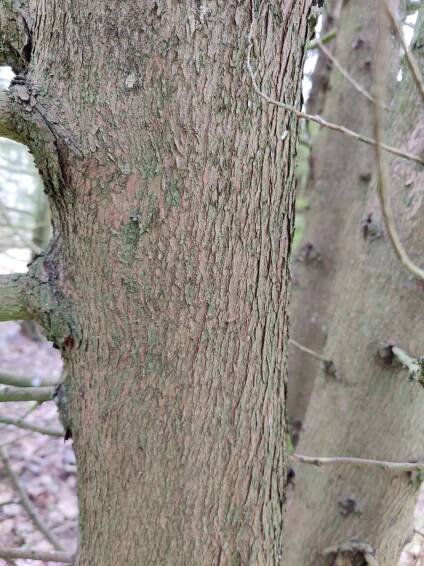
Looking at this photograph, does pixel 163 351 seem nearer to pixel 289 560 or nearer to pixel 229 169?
pixel 229 169

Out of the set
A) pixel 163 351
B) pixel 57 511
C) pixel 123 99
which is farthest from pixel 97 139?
pixel 57 511

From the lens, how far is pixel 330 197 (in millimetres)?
2330

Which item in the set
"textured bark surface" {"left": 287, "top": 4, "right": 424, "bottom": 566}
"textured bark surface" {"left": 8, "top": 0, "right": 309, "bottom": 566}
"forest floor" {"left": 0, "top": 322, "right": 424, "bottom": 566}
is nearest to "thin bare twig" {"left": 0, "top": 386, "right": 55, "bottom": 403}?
"textured bark surface" {"left": 8, "top": 0, "right": 309, "bottom": 566}

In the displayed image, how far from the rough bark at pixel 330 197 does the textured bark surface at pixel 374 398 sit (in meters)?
0.86

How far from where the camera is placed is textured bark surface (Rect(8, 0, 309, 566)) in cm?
72

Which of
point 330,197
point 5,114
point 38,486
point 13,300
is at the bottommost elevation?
point 38,486

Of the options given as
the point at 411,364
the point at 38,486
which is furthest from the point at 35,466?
the point at 411,364

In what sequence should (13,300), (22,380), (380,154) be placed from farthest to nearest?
(22,380), (13,300), (380,154)

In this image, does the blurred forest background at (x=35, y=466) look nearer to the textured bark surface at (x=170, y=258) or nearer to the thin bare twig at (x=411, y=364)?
the textured bark surface at (x=170, y=258)

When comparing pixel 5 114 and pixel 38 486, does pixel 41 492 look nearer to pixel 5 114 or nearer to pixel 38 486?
pixel 38 486

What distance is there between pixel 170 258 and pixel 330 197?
173 cm

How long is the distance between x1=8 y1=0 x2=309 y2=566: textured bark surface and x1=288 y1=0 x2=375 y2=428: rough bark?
1.46m

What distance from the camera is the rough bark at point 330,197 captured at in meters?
2.21

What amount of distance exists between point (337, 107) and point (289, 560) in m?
1.88
